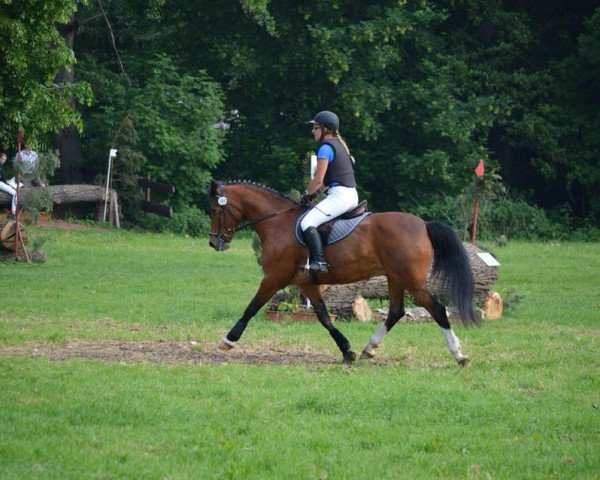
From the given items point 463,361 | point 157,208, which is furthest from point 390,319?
point 157,208

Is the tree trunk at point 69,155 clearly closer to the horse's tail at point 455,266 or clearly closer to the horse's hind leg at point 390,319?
the horse's hind leg at point 390,319

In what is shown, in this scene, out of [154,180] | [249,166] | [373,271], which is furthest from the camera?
A: [249,166]

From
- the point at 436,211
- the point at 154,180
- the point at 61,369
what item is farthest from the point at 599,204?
the point at 61,369

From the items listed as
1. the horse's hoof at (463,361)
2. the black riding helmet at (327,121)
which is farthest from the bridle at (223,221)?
the horse's hoof at (463,361)

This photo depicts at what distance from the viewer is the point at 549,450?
30.3 feet

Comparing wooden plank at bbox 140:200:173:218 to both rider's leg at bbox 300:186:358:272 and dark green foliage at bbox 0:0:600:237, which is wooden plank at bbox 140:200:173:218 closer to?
dark green foliage at bbox 0:0:600:237

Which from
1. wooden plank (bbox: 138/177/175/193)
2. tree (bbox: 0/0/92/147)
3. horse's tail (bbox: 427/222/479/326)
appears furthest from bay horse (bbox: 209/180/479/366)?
wooden plank (bbox: 138/177/175/193)

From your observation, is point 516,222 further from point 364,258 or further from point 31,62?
point 364,258

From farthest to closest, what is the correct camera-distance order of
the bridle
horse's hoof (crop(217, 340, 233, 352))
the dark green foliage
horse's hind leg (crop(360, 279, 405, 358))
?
the dark green foliage, the bridle, horse's hoof (crop(217, 340, 233, 352)), horse's hind leg (crop(360, 279, 405, 358))

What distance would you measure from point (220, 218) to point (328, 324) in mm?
1985

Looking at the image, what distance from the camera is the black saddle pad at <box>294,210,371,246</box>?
13.9 m

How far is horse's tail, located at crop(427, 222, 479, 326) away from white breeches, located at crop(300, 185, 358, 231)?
1.05m

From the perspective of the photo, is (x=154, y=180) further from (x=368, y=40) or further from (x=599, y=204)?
(x=599, y=204)

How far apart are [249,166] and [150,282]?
18.0 metres
